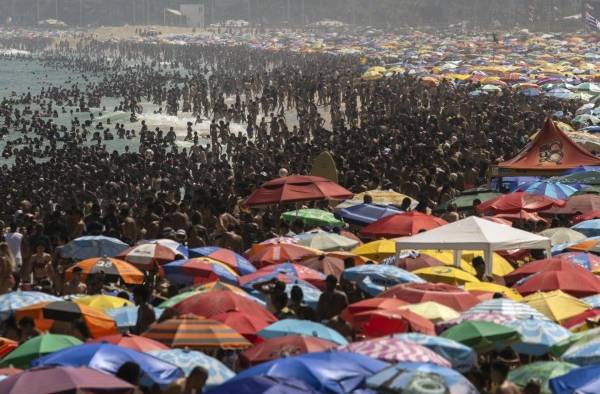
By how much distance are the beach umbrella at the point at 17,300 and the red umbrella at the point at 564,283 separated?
14.6 feet

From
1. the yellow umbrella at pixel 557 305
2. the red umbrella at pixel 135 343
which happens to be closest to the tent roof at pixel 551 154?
the yellow umbrella at pixel 557 305

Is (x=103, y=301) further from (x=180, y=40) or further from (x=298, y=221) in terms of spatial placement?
(x=180, y=40)

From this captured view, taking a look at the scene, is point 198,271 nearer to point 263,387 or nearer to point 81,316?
point 81,316

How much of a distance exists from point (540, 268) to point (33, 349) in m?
5.66

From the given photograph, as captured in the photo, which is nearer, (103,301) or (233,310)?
(233,310)

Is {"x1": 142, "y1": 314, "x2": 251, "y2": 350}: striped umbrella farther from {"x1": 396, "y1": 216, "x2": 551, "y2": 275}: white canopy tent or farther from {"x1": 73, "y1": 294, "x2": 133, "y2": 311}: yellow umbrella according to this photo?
{"x1": 396, "y1": 216, "x2": 551, "y2": 275}: white canopy tent

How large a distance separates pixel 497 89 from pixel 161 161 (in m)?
18.2

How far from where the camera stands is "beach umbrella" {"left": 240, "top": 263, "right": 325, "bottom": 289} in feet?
44.3

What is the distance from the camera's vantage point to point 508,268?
51.3 feet

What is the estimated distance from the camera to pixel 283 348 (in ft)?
32.2

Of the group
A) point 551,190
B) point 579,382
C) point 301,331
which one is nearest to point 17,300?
point 301,331

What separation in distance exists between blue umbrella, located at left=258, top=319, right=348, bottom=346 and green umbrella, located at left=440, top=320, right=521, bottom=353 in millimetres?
846

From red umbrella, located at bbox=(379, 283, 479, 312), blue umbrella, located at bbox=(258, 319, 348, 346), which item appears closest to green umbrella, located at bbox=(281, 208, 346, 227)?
red umbrella, located at bbox=(379, 283, 479, 312)

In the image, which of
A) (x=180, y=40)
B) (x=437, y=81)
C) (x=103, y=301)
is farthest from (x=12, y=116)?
(x=180, y=40)
